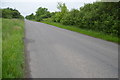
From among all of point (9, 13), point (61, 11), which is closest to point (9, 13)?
point (9, 13)

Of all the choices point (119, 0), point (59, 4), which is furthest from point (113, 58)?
point (59, 4)

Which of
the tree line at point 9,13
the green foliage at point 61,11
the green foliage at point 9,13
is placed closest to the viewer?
the green foliage at point 61,11

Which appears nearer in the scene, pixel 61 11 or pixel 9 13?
pixel 61 11

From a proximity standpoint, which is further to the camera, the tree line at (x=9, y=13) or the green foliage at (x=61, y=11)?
the tree line at (x=9, y=13)

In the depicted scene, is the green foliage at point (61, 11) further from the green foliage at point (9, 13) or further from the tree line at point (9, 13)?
the green foliage at point (9, 13)

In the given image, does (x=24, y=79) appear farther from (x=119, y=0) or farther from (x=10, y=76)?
(x=119, y=0)

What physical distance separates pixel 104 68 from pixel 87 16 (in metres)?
12.4

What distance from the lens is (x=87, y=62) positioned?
574 cm

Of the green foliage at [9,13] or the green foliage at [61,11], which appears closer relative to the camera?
the green foliage at [61,11]

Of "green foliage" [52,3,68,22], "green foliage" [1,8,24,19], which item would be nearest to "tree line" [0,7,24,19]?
"green foliage" [1,8,24,19]

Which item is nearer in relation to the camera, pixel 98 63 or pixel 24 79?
pixel 24 79

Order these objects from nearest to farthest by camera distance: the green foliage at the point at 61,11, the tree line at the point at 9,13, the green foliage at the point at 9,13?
the green foliage at the point at 61,11, the tree line at the point at 9,13, the green foliage at the point at 9,13

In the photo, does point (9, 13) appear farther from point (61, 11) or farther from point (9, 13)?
point (61, 11)

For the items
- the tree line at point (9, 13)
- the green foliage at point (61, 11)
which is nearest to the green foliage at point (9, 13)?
the tree line at point (9, 13)
